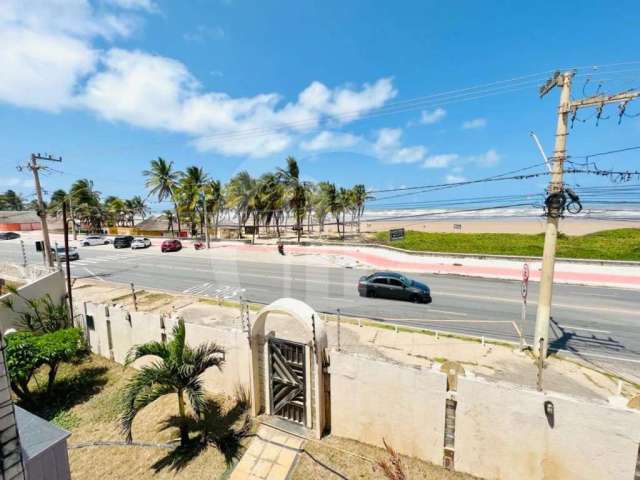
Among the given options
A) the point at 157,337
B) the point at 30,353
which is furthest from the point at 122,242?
the point at 157,337

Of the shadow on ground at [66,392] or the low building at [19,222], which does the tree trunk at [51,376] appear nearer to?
the shadow on ground at [66,392]

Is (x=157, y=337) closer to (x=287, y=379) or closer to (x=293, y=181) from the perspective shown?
(x=287, y=379)

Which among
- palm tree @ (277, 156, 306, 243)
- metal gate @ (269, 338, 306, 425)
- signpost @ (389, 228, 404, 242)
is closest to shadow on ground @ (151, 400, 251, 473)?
metal gate @ (269, 338, 306, 425)

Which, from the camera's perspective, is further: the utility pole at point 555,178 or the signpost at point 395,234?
the signpost at point 395,234

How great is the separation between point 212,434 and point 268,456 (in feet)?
5.72

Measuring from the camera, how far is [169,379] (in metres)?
6.43

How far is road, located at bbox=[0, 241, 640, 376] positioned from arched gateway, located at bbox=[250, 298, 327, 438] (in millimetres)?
7075

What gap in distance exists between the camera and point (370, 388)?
20.4 ft

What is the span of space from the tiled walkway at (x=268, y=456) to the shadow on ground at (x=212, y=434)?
0.33 m

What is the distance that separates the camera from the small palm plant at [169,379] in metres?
6.10

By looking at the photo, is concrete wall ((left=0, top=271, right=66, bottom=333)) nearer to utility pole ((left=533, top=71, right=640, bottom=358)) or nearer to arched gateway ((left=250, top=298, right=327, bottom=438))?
arched gateway ((left=250, top=298, right=327, bottom=438))

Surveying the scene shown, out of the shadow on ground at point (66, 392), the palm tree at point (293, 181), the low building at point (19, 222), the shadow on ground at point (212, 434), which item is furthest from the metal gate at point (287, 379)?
the low building at point (19, 222)

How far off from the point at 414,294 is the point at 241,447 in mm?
11326

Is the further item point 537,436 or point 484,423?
point 484,423
